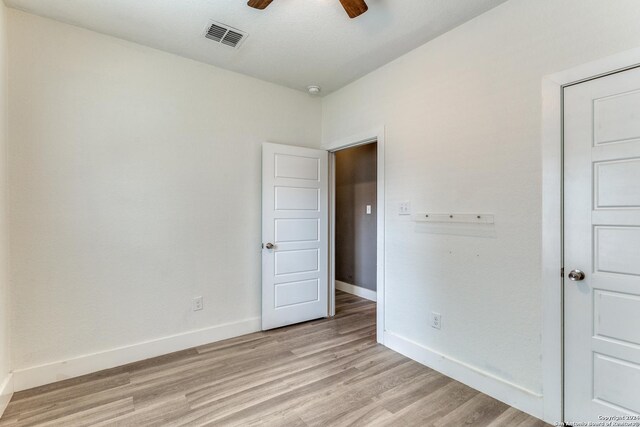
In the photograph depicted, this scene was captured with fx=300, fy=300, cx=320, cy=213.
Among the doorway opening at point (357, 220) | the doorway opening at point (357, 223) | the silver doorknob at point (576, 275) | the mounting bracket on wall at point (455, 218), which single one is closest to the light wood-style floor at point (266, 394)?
the silver doorknob at point (576, 275)

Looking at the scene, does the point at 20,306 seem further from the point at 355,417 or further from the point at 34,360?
the point at 355,417

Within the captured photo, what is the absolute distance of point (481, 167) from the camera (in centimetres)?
217

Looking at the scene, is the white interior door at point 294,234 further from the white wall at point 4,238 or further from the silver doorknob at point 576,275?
the silver doorknob at point 576,275

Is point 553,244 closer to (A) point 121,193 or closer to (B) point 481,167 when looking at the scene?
(B) point 481,167

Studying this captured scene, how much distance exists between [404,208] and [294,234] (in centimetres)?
129

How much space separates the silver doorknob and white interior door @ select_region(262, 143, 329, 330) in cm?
236

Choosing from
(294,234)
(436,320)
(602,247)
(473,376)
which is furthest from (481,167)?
(294,234)

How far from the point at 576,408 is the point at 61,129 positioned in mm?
3959

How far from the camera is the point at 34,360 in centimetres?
222

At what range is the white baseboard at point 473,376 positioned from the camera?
191 centimetres

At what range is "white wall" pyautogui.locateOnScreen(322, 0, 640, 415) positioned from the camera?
186cm

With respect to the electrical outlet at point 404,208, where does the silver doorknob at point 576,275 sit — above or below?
below

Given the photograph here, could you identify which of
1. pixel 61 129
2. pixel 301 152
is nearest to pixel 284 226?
pixel 301 152

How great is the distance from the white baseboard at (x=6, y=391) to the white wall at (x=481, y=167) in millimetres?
2864
